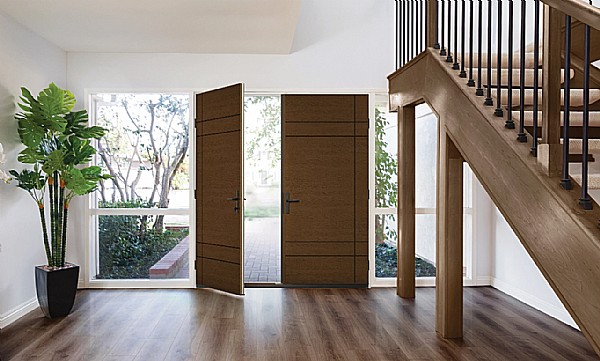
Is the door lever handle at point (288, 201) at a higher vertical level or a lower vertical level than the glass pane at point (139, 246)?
higher

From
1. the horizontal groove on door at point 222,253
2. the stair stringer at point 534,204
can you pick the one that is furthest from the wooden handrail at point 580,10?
the horizontal groove on door at point 222,253

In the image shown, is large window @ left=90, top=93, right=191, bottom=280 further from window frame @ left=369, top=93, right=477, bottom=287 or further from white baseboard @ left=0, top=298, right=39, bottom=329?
window frame @ left=369, top=93, right=477, bottom=287

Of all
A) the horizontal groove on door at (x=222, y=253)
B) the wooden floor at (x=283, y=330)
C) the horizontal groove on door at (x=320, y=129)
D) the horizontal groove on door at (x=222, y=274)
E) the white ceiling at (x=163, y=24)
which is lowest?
the wooden floor at (x=283, y=330)

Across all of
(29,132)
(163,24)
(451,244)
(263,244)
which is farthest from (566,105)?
(263,244)

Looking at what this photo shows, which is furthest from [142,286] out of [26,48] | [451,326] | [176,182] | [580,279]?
[580,279]

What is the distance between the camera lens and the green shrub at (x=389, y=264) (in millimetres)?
5875

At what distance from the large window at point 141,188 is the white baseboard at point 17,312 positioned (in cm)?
88

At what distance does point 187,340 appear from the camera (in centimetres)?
389

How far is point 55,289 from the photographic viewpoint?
14.9 feet

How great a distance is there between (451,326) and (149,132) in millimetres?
3631

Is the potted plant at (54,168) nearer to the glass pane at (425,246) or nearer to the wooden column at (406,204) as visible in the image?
the wooden column at (406,204)

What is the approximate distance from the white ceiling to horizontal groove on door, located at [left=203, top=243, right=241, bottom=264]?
6.68 feet

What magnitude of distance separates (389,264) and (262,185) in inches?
71.3

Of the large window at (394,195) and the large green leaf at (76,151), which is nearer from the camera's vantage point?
the large green leaf at (76,151)
